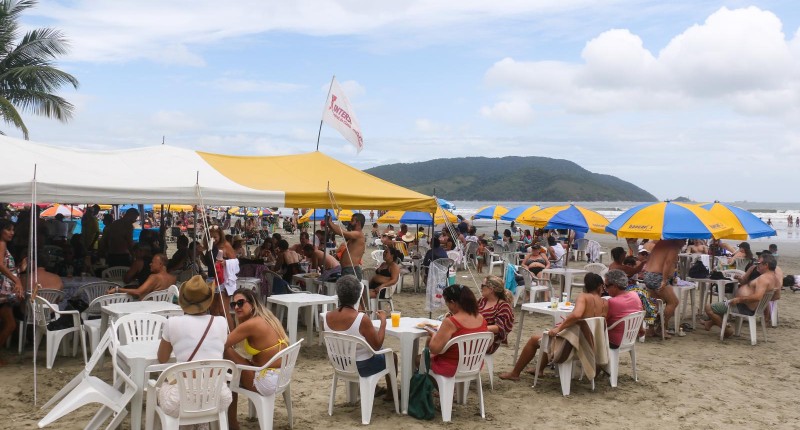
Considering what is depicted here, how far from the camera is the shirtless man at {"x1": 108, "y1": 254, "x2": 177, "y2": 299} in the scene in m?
6.30

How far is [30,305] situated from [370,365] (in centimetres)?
346

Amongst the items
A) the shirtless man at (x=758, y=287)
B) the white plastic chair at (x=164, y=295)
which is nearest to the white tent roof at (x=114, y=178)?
the white plastic chair at (x=164, y=295)

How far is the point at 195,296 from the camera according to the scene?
3.73 meters

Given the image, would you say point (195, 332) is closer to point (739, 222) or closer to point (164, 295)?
point (164, 295)

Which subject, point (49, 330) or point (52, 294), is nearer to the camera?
point (49, 330)

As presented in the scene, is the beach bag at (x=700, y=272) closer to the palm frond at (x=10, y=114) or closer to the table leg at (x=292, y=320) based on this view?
the table leg at (x=292, y=320)

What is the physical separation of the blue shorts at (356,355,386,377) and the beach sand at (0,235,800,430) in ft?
1.23

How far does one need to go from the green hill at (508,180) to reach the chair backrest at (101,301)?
4549 inches

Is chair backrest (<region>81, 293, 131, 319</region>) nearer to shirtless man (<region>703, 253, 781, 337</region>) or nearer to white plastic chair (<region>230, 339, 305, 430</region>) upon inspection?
white plastic chair (<region>230, 339, 305, 430</region>)

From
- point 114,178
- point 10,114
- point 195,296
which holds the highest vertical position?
point 10,114

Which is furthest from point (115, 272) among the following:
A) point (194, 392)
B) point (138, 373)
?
point (194, 392)

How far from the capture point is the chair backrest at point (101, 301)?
5.97 meters

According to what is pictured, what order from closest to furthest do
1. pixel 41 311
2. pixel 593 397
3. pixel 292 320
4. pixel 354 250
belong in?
pixel 593 397
pixel 41 311
pixel 292 320
pixel 354 250

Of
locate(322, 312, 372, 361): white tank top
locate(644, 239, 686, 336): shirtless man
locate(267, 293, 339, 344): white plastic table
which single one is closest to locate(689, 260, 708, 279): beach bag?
locate(644, 239, 686, 336): shirtless man
